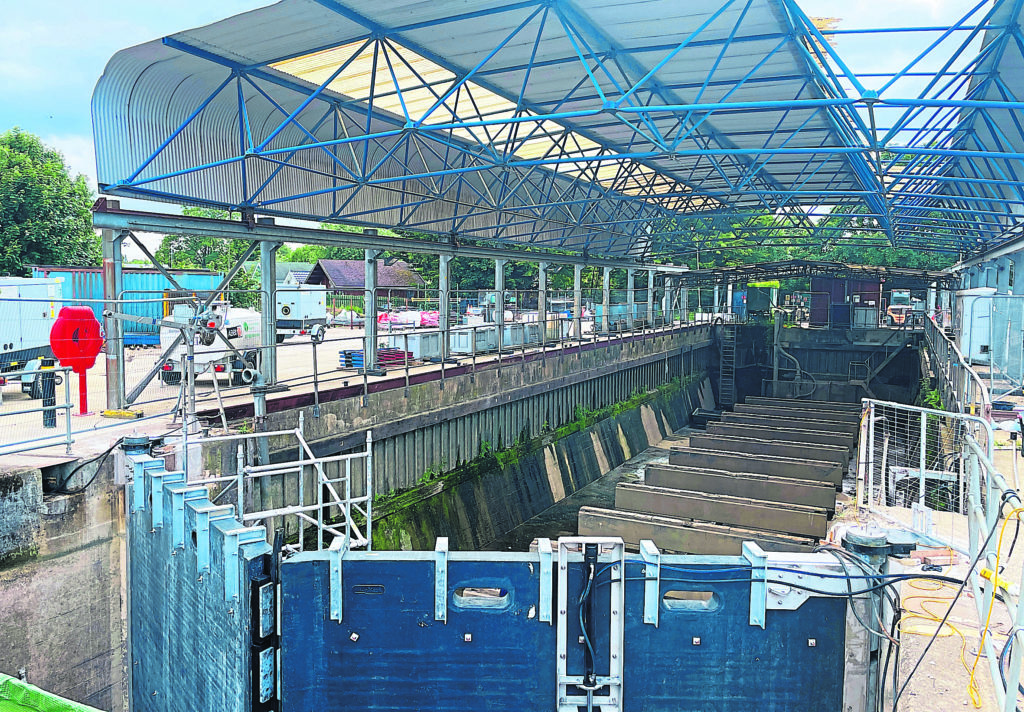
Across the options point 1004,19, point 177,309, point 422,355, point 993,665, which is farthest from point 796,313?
point 993,665

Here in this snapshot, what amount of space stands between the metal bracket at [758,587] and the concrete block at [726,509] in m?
7.03

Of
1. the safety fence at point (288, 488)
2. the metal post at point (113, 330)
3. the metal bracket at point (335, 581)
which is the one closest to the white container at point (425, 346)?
the safety fence at point (288, 488)

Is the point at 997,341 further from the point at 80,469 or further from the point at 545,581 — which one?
the point at 80,469

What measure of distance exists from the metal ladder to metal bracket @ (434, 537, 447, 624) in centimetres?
3550

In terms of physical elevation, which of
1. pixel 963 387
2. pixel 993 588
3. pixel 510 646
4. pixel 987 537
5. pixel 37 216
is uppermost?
pixel 37 216

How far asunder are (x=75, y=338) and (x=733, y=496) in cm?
1220

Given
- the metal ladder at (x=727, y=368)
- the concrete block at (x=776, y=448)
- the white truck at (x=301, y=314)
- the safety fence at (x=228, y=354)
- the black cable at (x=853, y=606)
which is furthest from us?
the metal ladder at (x=727, y=368)

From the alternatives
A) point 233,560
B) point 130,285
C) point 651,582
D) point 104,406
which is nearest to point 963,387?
point 651,582

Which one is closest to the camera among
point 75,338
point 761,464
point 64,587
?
point 64,587

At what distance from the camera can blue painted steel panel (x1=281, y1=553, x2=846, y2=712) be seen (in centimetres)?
676

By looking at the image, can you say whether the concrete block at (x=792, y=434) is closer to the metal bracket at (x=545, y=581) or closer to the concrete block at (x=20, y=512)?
the metal bracket at (x=545, y=581)

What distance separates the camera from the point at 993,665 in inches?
188

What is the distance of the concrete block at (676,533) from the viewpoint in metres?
12.6

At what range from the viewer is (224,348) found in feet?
50.8
